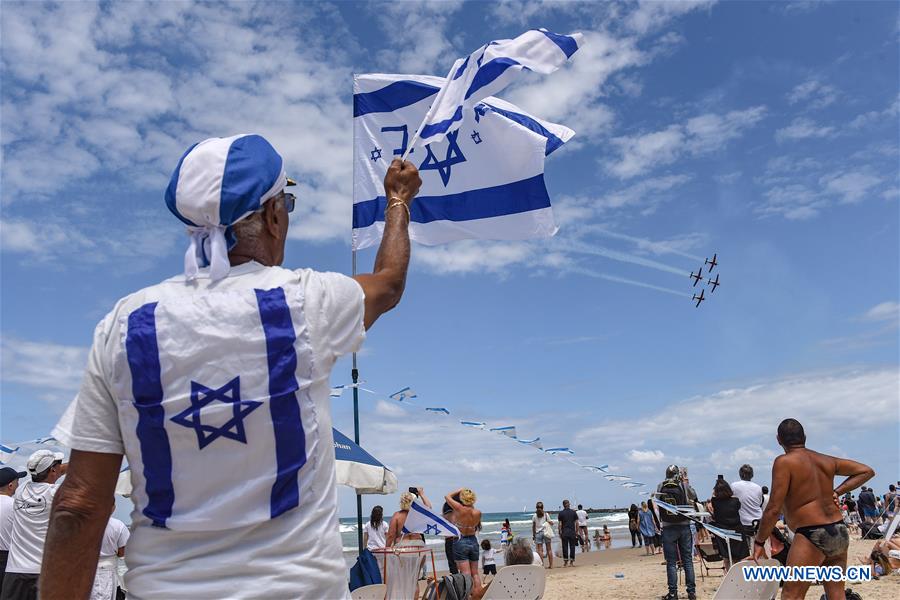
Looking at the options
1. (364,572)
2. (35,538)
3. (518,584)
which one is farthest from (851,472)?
(35,538)

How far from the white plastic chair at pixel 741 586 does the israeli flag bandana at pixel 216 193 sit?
17.9 feet

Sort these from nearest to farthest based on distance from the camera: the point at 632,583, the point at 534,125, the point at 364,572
→ the point at 534,125
the point at 364,572
the point at 632,583

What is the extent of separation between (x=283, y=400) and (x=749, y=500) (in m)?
11.0

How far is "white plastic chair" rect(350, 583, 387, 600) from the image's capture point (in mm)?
6680

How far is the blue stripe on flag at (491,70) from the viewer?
13.8ft

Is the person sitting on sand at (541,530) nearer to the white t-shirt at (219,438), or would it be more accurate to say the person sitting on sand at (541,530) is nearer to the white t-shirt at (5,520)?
the white t-shirt at (5,520)

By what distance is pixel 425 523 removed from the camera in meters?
8.60

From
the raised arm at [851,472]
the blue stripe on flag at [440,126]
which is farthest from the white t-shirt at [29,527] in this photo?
the raised arm at [851,472]

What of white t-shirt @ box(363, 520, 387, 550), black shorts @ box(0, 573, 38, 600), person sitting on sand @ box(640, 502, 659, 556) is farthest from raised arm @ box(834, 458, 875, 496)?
person sitting on sand @ box(640, 502, 659, 556)

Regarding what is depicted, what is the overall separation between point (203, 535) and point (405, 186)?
107 centimetres

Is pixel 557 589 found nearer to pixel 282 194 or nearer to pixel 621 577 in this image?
pixel 621 577

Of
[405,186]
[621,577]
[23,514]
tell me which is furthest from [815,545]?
[621,577]

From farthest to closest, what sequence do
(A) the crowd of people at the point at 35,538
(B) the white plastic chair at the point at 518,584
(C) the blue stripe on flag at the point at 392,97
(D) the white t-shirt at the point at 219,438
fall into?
(C) the blue stripe on flag at the point at 392,97 < (B) the white plastic chair at the point at 518,584 < (A) the crowd of people at the point at 35,538 < (D) the white t-shirt at the point at 219,438

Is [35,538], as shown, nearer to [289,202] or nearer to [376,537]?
[289,202]
